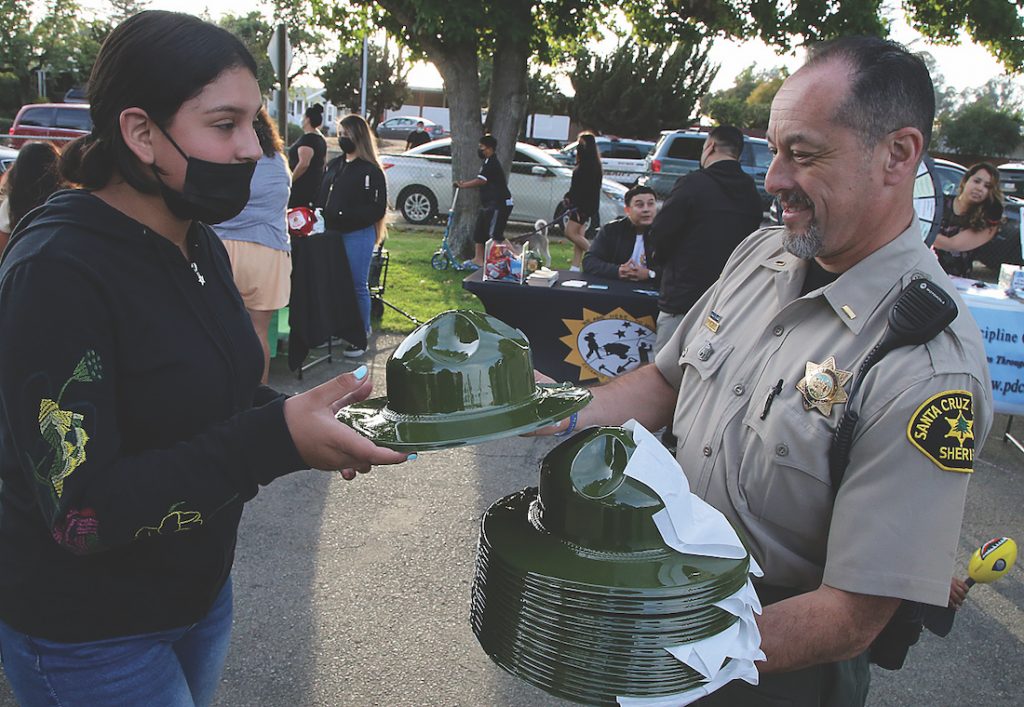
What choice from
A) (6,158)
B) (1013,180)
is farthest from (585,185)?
(1013,180)

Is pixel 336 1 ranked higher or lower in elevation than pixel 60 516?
higher

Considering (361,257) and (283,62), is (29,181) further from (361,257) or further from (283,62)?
(283,62)

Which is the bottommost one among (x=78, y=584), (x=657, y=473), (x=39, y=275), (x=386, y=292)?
(x=386, y=292)

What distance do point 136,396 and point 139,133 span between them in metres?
0.48

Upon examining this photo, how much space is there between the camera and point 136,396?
4.50ft

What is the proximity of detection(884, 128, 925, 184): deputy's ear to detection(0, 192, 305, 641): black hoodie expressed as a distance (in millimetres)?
1335

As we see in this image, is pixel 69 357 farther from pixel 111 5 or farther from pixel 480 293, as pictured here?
pixel 111 5

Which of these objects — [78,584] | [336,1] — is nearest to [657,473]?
[78,584]

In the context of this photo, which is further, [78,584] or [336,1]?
[336,1]

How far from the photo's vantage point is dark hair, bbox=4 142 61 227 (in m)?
3.83

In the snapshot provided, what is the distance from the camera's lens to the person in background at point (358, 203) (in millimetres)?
6945

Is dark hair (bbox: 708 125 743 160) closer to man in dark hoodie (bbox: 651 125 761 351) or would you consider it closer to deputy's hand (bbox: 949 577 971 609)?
man in dark hoodie (bbox: 651 125 761 351)

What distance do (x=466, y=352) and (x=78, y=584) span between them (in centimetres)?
84

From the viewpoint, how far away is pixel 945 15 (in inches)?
495
